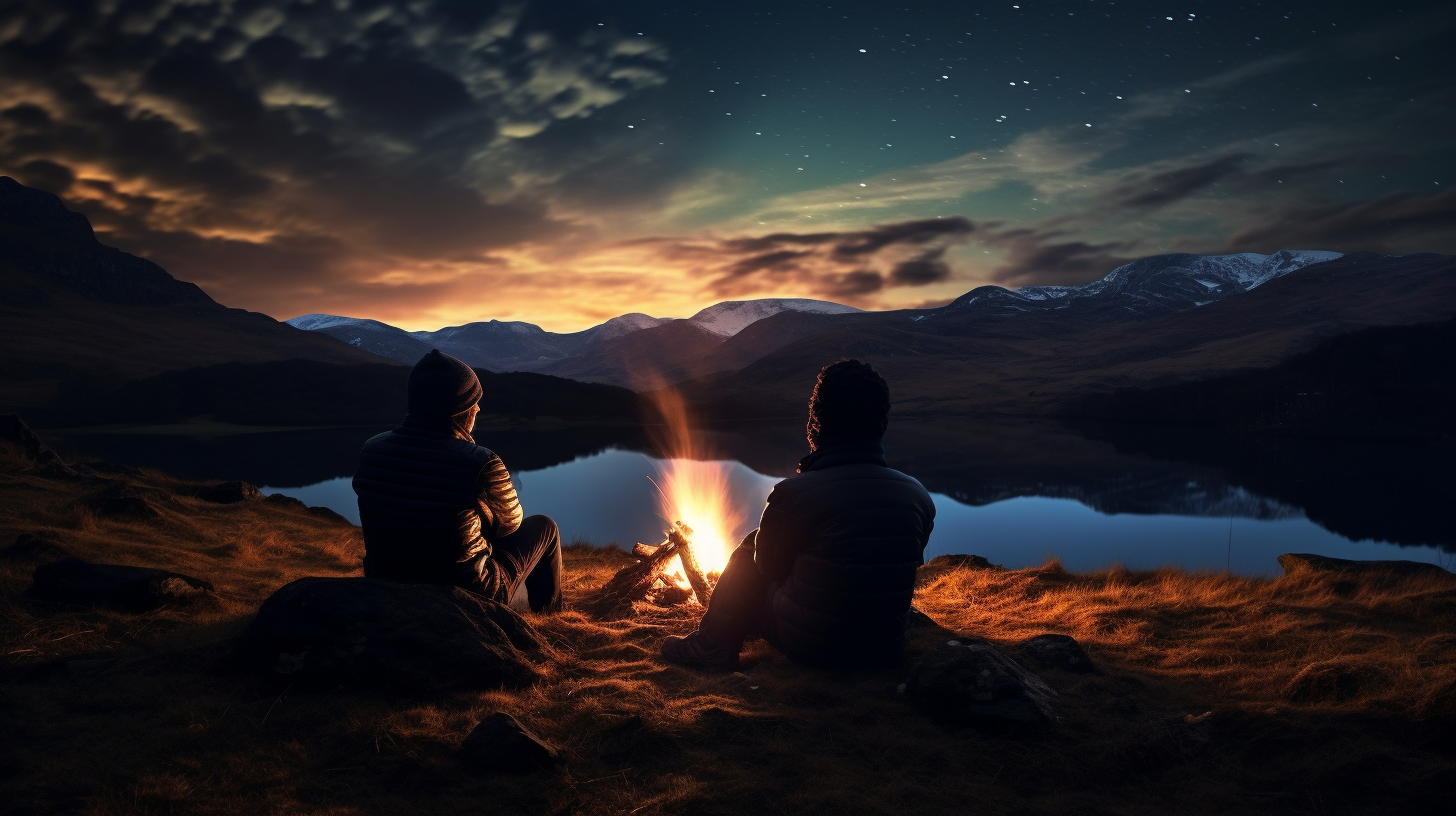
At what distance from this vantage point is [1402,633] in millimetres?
5965

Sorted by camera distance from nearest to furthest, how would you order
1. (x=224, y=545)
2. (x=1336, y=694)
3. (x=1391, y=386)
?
(x=1336, y=694) → (x=224, y=545) → (x=1391, y=386)

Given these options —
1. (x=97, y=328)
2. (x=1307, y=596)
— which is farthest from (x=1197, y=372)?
(x=97, y=328)

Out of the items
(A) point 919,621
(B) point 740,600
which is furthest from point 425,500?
(A) point 919,621

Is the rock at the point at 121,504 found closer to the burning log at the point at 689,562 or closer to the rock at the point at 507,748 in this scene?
the burning log at the point at 689,562

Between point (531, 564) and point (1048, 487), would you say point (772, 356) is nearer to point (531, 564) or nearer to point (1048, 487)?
point (1048, 487)

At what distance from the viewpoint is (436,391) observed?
4.96 m

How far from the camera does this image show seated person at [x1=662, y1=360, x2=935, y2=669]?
4.67 meters

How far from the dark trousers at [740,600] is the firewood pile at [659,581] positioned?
1962 millimetres

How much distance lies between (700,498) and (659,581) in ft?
68.6

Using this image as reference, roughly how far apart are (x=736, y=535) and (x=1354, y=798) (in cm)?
1536

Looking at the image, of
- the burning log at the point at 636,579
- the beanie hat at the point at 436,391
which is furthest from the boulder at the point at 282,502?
the beanie hat at the point at 436,391

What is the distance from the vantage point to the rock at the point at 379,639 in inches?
171

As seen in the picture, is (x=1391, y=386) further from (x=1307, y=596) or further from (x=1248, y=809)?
(x=1248, y=809)

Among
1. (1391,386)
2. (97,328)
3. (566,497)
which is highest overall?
(97,328)
